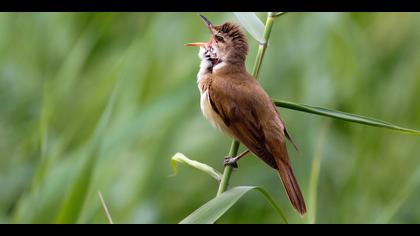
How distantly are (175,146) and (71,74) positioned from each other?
795mm

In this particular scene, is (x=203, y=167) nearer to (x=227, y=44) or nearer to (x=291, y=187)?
(x=291, y=187)

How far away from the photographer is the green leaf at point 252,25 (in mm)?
2279

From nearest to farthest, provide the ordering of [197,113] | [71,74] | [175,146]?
[71,74] → [175,146] → [197,113]

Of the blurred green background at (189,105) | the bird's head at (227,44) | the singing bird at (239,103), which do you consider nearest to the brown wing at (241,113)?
the singing bird at (239,103)

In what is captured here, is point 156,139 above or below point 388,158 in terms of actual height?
above

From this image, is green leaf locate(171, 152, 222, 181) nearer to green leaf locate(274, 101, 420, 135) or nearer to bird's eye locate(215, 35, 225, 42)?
green leaf locate(274, 101, 420, 135)

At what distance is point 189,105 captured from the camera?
3.71 meters

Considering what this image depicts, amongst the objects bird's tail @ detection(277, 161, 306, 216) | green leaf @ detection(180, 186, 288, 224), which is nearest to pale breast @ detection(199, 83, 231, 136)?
bird's tail @ detection(277, 161, 306, 216)

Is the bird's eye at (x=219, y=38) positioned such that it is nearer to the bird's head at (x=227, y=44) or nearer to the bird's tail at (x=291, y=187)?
the bird's head at (x=227, y=44)

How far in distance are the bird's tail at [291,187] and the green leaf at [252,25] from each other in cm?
67

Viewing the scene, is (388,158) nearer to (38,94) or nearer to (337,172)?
(337,172)

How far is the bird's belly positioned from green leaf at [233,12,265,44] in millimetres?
675

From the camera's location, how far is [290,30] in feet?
14.3
